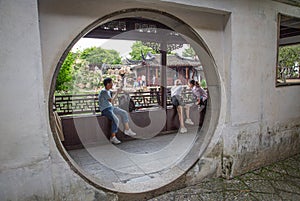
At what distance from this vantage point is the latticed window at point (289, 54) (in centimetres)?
339

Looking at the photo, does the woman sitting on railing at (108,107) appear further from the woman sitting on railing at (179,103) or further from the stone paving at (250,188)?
the stone paving at (250,188)

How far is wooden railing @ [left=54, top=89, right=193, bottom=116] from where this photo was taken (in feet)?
15.1

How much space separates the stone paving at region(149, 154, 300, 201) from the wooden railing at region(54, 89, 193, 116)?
122 inches

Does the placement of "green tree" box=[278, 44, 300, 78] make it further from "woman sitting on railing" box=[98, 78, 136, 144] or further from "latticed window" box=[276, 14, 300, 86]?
"woman sitting on railing" box=[98, 78, 136, 144]

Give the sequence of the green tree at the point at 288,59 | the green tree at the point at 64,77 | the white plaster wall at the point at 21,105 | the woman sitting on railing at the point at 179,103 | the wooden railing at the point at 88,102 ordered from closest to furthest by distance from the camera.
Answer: the white plaster wall at the point at 21,105
the green tree at the point at 288,59
the wooden railing at the point at 88,102
the green tree at the point at 64,77
the woman sitting on railing at the point at 179,103

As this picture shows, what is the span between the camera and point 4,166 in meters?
1.66

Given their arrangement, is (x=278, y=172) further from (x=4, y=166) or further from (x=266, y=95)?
(x=4, y=166)

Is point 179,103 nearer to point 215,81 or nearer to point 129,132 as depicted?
point 129,132

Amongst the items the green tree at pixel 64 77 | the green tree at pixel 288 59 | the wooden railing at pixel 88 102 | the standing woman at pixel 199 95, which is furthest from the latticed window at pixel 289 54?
the green tree at pixel 64 77

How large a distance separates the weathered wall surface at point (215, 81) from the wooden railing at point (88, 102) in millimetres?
2940

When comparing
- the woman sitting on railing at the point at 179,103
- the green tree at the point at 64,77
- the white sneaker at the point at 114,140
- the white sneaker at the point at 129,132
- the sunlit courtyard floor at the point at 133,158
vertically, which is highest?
the green tree at the point at 64,77

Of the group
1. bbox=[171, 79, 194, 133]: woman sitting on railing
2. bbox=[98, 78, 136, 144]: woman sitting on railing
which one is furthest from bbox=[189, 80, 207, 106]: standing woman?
bbox=[98, 78, 136, 144]: woman sitting on railing

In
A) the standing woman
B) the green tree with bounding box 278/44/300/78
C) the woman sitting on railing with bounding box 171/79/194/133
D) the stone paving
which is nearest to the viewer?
the stone paving

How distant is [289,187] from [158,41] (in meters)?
4.19
